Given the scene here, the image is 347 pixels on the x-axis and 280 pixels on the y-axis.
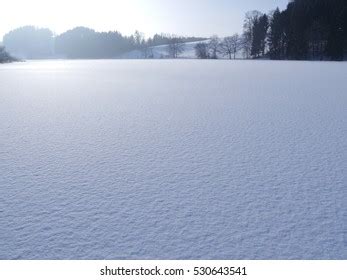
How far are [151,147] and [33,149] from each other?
190cm

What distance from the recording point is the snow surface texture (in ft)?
7.94

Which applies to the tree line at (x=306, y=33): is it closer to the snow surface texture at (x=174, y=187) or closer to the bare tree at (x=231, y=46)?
the bare tree at (x=231, y=46)

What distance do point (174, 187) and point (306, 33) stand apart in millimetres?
55036

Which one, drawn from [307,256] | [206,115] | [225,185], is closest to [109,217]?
[225,185]

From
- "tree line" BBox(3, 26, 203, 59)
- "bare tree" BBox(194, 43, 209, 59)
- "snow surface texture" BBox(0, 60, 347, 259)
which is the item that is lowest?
"snow surface texture" BBox(0, 60, 347, 259)

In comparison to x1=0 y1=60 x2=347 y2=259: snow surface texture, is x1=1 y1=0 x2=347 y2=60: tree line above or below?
above

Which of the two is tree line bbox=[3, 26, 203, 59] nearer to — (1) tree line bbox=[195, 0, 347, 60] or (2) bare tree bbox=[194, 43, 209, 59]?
(2) bare tree bbox=[194, 43, 209, 59]

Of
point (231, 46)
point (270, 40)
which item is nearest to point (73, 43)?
point (231, 46)

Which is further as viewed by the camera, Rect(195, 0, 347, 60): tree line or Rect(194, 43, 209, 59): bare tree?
Rect(194, 43, 209, 59): bare tree

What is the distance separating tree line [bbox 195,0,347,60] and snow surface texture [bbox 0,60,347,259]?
49615 millimetres

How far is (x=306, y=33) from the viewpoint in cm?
5022

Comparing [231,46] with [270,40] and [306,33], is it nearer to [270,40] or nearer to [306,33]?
[270,40]

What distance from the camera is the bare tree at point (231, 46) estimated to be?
7600 cm

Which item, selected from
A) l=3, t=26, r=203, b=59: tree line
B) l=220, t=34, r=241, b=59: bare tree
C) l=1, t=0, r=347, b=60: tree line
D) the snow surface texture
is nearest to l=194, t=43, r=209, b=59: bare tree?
l=1, t=0, r=347, b=60: tree line
